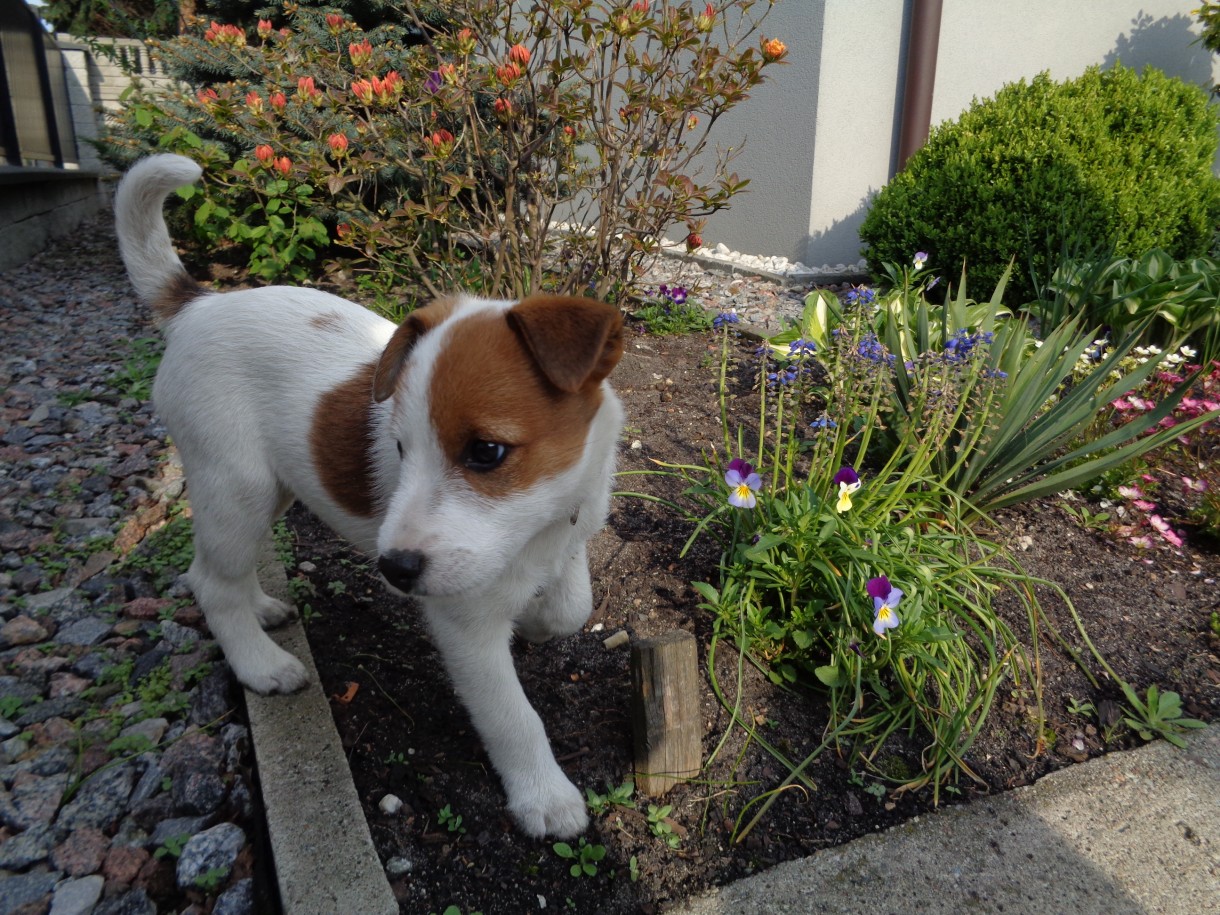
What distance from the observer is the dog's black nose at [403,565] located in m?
1.72

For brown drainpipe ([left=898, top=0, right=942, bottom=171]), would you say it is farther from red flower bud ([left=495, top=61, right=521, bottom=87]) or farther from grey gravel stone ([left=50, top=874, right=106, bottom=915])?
grey gravel stone ([left=50, top=874, right=106, bottom=915])

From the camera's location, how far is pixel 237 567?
255cm

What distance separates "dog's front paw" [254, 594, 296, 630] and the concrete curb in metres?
0.39

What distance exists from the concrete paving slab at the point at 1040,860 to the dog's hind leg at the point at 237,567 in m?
1.49

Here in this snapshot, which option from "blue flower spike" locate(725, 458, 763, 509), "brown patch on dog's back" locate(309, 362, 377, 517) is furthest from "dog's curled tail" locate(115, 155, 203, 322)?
"blue flower spike" locate(725, 458, 763, 509)

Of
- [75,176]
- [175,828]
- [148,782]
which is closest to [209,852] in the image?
[175,828]

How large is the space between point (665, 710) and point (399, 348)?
1.28 meters

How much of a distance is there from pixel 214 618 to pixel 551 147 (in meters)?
3.98

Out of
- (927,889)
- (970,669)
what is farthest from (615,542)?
(927,889)

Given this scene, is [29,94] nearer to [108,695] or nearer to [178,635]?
[178,635]

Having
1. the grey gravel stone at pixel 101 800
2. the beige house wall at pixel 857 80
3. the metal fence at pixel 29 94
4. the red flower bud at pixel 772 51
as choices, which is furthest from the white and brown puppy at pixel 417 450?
the metal fence at pixel 29 94

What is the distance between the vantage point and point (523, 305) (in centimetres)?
196

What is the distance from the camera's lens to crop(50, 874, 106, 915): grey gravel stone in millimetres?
1916

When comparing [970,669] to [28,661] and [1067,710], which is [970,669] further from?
[28,661]
